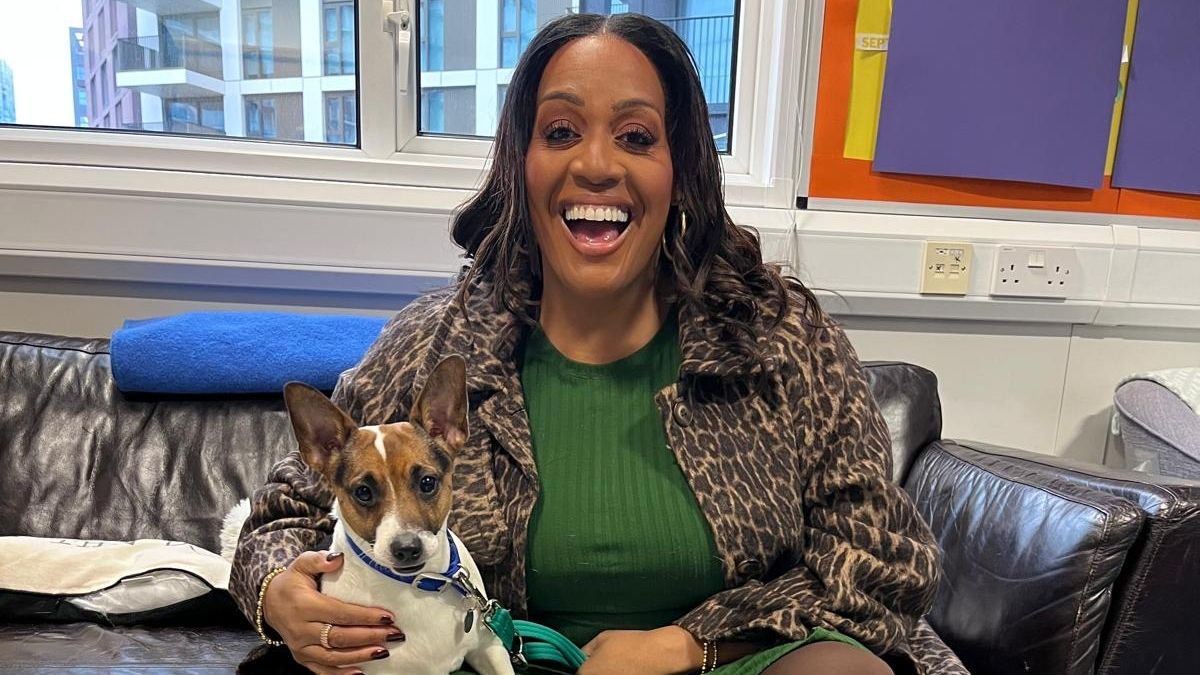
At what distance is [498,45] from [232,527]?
1294mm

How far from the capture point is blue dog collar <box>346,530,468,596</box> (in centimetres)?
88

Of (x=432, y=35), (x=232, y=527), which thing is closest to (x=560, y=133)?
(x=232, y=527)

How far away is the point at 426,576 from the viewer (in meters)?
0.89

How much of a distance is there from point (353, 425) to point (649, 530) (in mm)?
421

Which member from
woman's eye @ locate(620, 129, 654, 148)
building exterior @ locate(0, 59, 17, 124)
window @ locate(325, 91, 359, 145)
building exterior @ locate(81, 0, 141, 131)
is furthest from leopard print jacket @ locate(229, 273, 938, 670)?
building exterior @ locate(0, 59, 17, 124)

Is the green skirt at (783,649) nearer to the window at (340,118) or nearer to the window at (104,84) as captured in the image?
the window at (340,118)

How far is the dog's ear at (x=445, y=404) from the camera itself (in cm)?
91

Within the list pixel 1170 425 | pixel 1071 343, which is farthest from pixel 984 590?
pixel 1071 343

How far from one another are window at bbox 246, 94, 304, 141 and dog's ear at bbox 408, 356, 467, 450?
1.39 m

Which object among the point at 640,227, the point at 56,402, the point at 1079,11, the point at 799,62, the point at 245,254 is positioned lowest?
the point at 56,402

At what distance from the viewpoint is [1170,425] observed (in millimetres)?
1771

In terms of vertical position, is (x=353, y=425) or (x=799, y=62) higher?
(x=799, y=62)

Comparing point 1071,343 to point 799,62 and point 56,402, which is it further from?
point 56,402

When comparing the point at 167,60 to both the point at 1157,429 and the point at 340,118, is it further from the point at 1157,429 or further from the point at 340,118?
the point at 1157,429
